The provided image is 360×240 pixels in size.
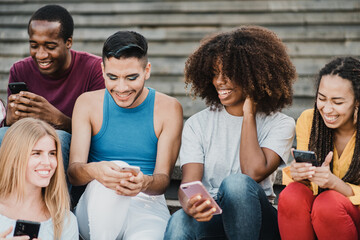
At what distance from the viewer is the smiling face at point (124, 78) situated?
2.68 m

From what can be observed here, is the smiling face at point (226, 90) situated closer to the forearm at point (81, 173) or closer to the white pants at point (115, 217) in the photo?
the white pants at point (115, 217)

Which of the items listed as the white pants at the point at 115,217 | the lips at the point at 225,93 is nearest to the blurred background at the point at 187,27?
the lips at the point at 225,93

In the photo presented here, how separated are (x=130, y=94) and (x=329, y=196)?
1190 millimetres

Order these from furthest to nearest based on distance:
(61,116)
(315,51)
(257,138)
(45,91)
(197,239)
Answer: (315,51), (45,91), (61,116), (257,138), (197,239)

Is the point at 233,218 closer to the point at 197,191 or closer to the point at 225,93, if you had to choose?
the point at 197,191

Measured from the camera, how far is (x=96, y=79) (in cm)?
328

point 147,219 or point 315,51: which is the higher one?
point 315,51

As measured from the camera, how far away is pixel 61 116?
297cm

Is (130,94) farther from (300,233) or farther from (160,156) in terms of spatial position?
(300,233)

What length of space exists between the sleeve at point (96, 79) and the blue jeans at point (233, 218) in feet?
3.89

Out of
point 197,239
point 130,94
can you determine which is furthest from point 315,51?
point 197,239

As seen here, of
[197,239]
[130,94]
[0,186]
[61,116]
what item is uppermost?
[130,94]

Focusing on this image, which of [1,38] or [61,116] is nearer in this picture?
[61,116]

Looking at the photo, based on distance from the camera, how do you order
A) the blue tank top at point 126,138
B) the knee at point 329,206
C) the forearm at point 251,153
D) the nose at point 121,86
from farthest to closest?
the blue tank top at point 126,138
the nose at point 121,86
the forearm at point 251,153
the knee at point 329,206
